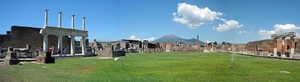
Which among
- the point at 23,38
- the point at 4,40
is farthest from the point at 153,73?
the point at 23,38

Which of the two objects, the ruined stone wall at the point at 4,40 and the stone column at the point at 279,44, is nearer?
the ruined stone wall at the point at 4,40

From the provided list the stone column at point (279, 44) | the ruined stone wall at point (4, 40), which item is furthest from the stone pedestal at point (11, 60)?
the stone column at point (279, 44)

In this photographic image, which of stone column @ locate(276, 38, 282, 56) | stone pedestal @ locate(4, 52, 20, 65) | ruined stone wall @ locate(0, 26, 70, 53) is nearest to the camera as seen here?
stone pedestal @ locate(4, 52, 20, 65)

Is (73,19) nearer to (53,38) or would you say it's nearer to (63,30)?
(63,30)

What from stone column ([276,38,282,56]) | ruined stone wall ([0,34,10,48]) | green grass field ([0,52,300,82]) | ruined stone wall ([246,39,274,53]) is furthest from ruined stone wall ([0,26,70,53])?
ruined stone wall ([246,39,274,53])

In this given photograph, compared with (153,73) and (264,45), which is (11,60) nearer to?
(153,73)

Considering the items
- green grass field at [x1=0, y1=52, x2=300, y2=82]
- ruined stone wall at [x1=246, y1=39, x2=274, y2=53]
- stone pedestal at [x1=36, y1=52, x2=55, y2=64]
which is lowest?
green grass field at [x1=0, y1=52, x2=300, y2=82]

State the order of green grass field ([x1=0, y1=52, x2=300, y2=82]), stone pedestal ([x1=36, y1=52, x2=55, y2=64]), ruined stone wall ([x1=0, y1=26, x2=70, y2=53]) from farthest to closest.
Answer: ruined stone wall ([x1=0, y1=26, x2=70, y2=53]) → stone pedestal ([x1=36, y1=52, x2=55, y2=64]) → green grass field ([x1=0, y1=52, x2=300, y2=82])

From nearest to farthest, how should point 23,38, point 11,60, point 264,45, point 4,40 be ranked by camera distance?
point 11,60, point 4,40, point 23,38, point 264,45

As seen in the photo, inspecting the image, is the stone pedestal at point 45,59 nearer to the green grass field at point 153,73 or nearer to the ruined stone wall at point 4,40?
the green grass field at point 153,73

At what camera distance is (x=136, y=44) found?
75.9 meters

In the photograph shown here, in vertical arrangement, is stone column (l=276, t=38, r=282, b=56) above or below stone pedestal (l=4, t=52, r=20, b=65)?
above

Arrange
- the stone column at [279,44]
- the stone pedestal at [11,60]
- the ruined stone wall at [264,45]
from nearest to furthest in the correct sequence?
the stone pedestal at [11,60]
the stone column at [279,44]
the ruined stone wall at [264,45]

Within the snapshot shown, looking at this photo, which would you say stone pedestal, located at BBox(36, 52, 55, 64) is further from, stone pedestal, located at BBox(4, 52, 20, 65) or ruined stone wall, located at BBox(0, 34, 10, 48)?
ruined stone wall, located at BBox(0, 34, 10, 48)
